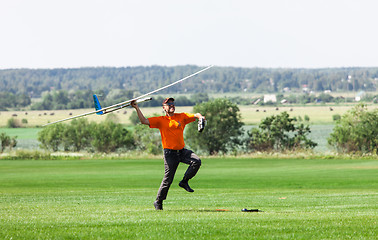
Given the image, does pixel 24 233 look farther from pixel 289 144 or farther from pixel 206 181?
pixel 289 144

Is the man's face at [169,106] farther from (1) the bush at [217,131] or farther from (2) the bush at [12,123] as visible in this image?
(2) the bush at [12,123]

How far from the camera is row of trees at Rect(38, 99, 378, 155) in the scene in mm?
84562

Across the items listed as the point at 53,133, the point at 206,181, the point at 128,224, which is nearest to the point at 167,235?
the point at 128,224

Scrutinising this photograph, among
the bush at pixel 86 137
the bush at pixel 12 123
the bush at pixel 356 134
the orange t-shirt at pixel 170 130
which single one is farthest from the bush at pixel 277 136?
the bush at pixel 12 123

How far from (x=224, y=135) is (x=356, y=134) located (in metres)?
20.5

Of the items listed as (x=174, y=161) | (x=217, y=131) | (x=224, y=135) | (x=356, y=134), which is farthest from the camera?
(x=224, y=135)

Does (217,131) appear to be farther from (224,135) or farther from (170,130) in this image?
(170,130)

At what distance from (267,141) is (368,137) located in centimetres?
1408

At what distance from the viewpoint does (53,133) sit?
105m

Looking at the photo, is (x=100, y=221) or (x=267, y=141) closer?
(x=100, y=221)

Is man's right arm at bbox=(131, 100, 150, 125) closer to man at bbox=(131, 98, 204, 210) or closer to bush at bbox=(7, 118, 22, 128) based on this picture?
man at bbox=(131, 98, 204, 210)

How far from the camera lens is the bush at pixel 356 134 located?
275 feet

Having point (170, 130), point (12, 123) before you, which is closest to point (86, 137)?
Result: point (12, 123)

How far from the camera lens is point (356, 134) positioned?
83.8 meters
